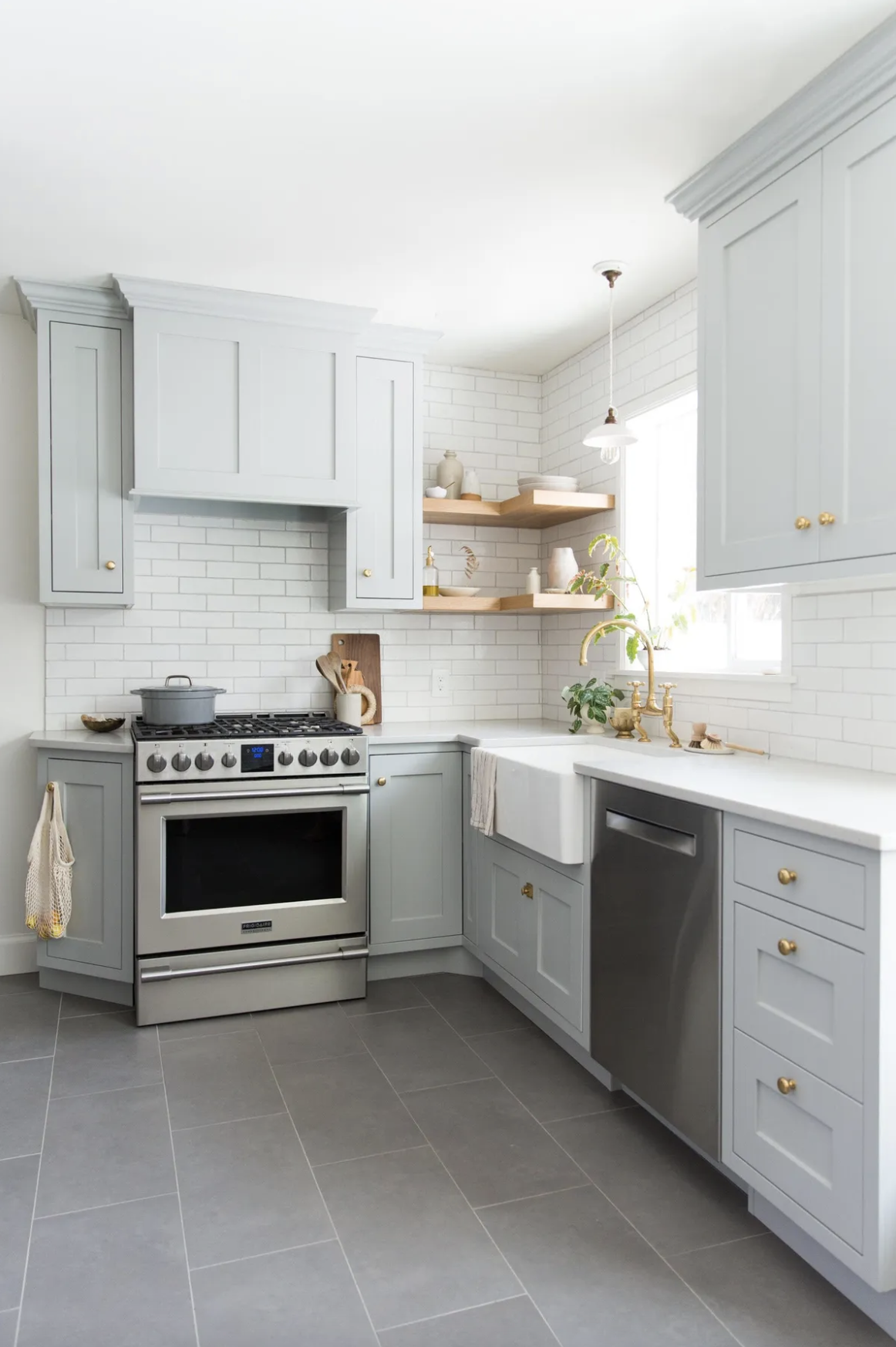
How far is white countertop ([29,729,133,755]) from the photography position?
10.7 ft

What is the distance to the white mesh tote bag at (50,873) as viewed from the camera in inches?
129

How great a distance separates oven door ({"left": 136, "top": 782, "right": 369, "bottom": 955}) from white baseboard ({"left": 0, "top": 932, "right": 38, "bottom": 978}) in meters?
0.86

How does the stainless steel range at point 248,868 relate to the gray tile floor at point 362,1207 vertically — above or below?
above

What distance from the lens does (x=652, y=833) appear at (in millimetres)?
2322

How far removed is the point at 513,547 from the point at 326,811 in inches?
67.6

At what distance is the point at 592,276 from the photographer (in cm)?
325

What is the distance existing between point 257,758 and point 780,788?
1820 millimetres

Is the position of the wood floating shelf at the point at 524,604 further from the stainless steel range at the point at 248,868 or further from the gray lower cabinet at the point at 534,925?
the gray lower cabinet at the point at 534,925

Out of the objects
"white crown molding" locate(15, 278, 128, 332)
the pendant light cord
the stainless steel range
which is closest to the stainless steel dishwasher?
the stainless steel range

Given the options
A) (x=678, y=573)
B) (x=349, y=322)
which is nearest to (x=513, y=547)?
(x=678, y=573)

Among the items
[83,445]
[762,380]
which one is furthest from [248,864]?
[762,380]

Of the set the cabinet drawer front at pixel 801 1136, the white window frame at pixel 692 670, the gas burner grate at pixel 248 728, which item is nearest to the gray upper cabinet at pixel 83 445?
the gas burner grate at pixel 248 728

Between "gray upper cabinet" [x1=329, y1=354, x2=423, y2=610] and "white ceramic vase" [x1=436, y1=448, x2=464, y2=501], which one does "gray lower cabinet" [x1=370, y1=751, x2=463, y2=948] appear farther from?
"white ceramic vase" [x1=436, y1=448, x2=464, y2=501]

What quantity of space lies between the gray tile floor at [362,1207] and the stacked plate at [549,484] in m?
2.18
